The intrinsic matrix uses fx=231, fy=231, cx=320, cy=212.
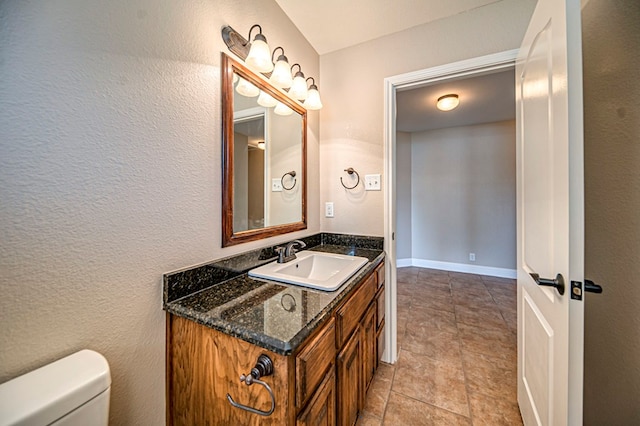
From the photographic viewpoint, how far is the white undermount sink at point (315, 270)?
1005mm

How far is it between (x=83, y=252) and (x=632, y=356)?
1.89 metres

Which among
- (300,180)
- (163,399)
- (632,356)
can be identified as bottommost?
(163,399)

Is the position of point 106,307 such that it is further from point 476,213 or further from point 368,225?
point 476,213

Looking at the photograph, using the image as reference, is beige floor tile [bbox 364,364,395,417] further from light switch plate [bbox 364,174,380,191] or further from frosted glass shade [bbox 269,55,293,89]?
frosted glass shade [bbox 269,55,293,89]

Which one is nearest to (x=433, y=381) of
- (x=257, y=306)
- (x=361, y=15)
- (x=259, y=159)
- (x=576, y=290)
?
(x=576, y=290)

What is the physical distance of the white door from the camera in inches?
27.6

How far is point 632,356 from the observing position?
0.85 meters

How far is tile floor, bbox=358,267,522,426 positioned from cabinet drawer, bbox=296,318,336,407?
74 cm

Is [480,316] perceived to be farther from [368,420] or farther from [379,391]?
[368,420]

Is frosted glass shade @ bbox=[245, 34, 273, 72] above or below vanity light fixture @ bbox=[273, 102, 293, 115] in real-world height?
above

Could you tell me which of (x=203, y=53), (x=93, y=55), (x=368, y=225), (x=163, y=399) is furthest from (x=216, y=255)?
(x=368, y=225)

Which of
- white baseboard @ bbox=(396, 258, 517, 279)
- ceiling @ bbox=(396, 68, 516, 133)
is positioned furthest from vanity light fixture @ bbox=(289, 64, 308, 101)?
white baseboard @ bbox=(396, 258, 517, 279)

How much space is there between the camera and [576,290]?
704mm

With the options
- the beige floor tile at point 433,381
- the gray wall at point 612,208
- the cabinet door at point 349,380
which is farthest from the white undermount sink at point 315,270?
the gray wall at point 612,208
